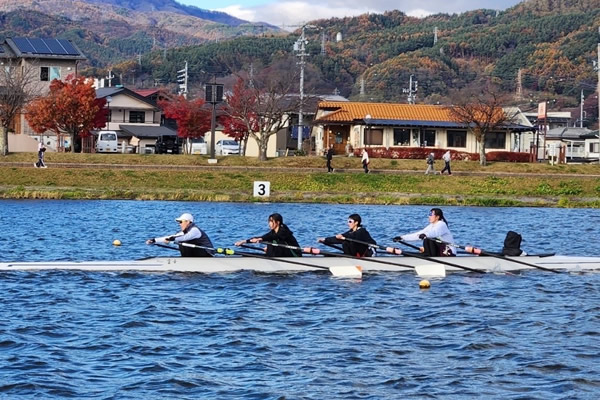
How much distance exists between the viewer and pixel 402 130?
83.1m

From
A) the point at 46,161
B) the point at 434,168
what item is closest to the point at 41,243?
the point at 46,161

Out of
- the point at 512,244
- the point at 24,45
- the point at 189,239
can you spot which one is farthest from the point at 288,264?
the point at 24,45

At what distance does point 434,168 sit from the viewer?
218 ft

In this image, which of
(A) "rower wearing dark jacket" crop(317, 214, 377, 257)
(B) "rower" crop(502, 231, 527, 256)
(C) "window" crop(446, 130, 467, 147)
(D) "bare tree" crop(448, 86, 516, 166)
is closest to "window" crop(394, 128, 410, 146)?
(C) "window" crop(446, 130, 467, 147)

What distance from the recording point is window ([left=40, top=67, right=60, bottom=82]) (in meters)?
91.5

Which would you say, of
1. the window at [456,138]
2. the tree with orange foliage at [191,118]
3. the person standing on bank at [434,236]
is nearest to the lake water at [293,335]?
the person standing on bank at [434,236]

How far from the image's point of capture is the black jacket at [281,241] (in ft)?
80.6

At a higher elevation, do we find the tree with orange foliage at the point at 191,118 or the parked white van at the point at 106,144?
the tree with orange foliage at the point at 191,118

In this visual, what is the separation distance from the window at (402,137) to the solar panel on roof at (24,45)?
3542 cm

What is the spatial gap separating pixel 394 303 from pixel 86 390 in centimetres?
919

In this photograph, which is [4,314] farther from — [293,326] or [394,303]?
[394,303]

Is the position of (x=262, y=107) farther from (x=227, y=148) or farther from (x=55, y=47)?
(x=55, y=47)

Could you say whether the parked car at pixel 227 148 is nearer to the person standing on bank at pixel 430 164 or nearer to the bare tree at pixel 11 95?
the bare tree at pixel 11 95

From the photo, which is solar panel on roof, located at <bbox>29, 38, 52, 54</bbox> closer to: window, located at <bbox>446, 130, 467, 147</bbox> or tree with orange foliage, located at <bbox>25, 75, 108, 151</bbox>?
tree with orange foliage, located at <bbox>25, 75, 108, 151</bbox>
